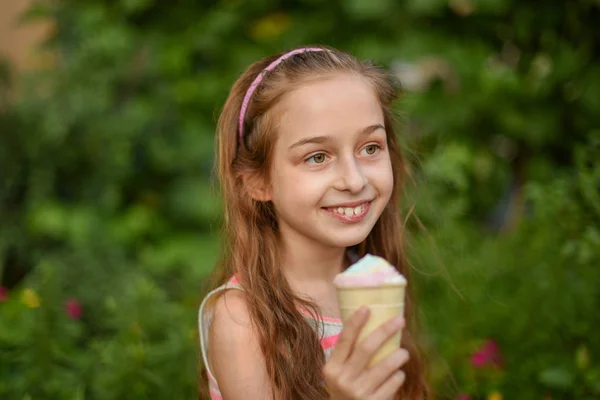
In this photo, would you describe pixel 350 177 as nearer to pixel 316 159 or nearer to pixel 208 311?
pixel 316 159

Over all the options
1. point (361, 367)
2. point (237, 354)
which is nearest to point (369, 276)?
point (361, 367)

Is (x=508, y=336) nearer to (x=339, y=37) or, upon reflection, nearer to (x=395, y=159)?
(x=395, y=159)

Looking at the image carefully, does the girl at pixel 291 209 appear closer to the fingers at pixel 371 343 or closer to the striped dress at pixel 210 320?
the striped dress at pixel 210 320

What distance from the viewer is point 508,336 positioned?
3.43 meters

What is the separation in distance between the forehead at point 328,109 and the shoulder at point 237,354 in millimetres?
476

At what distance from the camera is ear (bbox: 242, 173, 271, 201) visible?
2.30m

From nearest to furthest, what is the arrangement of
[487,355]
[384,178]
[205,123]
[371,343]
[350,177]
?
1. [371,343]
2. [350,177]
3. [384,178]
4. [487,355]
5. [205,123]

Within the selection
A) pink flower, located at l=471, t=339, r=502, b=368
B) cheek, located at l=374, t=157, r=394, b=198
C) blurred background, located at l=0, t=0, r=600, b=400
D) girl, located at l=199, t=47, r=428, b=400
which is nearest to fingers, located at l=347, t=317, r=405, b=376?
girl, located at l=199, t=47, r=428, b=400

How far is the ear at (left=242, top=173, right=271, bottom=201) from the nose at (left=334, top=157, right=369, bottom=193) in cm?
26

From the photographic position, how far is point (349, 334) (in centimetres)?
177

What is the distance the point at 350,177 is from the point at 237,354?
0.53 metres

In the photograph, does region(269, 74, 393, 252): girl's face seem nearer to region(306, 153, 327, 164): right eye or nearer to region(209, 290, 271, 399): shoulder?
region(306, 153, 327, 164): right eye

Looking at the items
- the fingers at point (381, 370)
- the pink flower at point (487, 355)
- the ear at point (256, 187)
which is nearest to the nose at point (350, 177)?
the ear at point (256, 187)

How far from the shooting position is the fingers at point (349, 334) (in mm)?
1744
